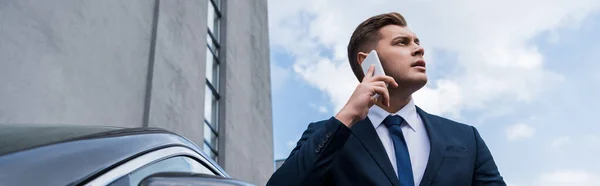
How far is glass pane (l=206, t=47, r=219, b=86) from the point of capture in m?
16.0

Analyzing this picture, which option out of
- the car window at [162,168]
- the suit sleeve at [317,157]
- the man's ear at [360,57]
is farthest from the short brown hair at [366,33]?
the car window at [162,168]

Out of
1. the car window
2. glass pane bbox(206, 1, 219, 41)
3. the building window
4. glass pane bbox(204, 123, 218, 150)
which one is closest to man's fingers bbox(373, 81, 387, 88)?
the car window

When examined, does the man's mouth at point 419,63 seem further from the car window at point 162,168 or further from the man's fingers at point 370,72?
the car window at point 162,168

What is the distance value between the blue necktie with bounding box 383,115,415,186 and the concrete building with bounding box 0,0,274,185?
605cm

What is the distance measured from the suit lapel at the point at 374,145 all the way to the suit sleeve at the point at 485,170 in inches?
11.3

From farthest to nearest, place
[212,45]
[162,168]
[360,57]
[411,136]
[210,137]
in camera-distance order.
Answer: [212,45], [210,137], [360,57], [411,136], [162,168]

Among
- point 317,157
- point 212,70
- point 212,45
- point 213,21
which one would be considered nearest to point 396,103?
point 317,157

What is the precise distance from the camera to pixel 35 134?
137cm

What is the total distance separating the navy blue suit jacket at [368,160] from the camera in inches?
69.7

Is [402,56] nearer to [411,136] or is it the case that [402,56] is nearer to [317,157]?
[411,136]

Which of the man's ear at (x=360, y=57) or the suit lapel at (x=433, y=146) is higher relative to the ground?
the man's ear at (x=360, y=57)

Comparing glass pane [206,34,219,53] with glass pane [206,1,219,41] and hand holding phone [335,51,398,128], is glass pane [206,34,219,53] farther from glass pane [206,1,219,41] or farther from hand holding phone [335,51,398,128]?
hand holding phone [335,51,398,128]

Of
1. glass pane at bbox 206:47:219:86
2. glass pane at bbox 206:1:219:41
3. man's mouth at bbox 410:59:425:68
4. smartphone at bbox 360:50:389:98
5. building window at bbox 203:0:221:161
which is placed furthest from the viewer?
glass pane at bbox 206:1:219:41

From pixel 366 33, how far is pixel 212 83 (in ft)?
46.5
